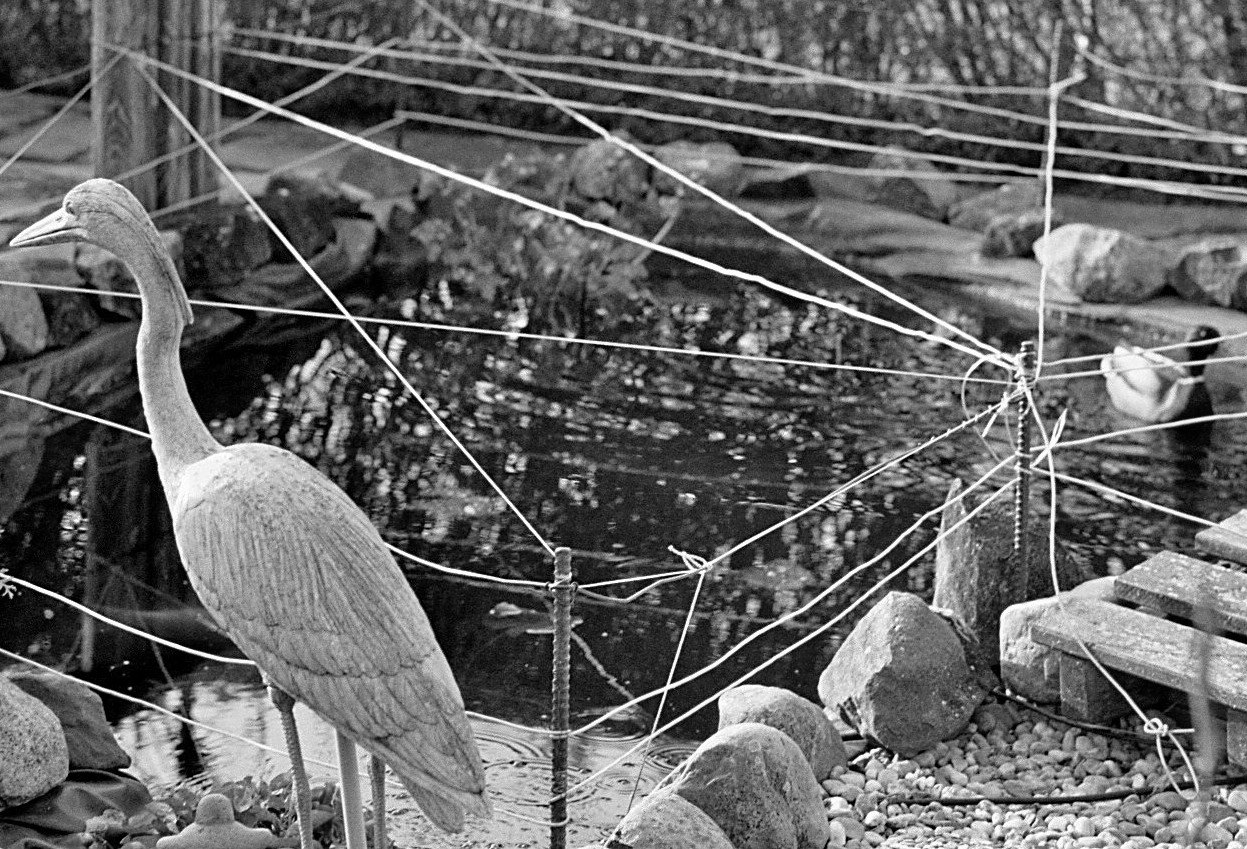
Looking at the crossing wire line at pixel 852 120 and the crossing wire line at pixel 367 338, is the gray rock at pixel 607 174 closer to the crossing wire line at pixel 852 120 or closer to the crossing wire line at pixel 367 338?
the crossing wire line at pixel 852 120

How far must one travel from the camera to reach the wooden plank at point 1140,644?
3.54 metres

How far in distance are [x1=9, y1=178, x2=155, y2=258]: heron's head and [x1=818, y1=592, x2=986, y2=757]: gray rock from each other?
1877mm

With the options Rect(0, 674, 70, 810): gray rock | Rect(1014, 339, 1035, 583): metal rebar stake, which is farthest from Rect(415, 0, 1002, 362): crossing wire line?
Rect(0, 674, 70, 810): gray rock

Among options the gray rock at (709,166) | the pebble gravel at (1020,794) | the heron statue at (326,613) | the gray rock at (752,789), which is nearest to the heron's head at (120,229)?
the heron statue at (326,613)

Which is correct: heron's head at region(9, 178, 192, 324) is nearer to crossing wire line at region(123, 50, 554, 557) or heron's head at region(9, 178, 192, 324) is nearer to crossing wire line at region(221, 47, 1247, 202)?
crossing wire line at region(123, 50, 554, 557)

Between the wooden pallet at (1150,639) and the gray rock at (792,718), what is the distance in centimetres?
51

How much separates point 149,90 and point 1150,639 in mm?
4151

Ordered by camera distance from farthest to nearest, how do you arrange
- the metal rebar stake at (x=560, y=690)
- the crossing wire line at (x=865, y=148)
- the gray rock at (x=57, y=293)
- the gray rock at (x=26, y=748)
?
the crossing wire line at (x=865, y=148), the gray rock at (x=57, y=293), the gray rock at (x=26, y=748), the metal rebar stake at (x=560, y=690)

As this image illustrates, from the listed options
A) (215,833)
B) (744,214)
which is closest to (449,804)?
(215,833)

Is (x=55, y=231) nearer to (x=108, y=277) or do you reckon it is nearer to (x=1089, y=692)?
(x=1089, y=692)

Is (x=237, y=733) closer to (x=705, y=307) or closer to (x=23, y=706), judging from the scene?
(x=23, y=706)

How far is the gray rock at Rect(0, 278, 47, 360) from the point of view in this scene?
18.0 feet

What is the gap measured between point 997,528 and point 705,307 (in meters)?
3.01

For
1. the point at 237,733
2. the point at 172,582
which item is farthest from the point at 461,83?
the point at 237,733
